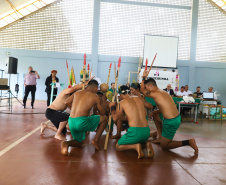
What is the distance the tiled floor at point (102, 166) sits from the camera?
5.84 ft

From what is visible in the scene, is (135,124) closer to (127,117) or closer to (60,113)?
(127,117)

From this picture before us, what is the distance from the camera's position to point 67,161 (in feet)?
7.23

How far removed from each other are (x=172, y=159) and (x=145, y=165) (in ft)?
1.52

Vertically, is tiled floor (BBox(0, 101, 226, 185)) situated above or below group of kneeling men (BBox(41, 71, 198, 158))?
below

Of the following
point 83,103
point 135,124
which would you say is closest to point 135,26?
point 83,103

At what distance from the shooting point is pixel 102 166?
6.91 ft

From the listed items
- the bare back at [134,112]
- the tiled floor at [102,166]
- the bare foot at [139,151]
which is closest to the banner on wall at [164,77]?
the tiled floor at [102,166]

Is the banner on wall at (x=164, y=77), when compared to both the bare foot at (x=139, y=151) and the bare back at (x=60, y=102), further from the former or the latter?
the bare foot at (x=139, y=151)

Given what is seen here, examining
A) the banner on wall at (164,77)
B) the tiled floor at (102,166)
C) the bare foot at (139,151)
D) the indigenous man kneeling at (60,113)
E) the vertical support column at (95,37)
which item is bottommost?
the tiled floor at (102,166)

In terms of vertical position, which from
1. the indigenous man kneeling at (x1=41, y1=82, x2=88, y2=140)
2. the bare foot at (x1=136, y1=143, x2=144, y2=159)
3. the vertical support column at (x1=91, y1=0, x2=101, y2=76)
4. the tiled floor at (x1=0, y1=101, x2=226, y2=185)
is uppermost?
the vertical support column at (x1=91, y1=0, x2=101, y2=76)

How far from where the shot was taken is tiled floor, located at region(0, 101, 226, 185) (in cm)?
178

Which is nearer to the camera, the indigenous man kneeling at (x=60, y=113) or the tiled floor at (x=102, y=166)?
the tiled floor at (x=102, y=166)

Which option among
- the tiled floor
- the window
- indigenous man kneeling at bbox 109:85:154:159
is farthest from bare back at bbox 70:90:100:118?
the window

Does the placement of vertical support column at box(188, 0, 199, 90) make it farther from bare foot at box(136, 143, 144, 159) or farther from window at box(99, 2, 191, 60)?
bare foot at box(136, 143, 144, 159)
